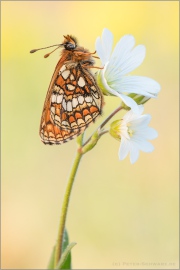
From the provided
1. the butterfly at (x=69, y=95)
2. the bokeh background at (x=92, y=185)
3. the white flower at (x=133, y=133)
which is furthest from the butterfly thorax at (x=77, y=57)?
the bokeh background at (x=92, y=185)

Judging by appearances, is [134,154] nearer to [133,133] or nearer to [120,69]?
[133,133]

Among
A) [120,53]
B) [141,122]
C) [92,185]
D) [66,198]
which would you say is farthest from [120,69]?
A: [92,185]

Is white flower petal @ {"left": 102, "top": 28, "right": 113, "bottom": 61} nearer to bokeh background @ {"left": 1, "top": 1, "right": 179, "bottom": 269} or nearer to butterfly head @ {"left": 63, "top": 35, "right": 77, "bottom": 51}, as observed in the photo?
butterfly head @ {"left": 63, "top": 35, "right": 77, "bottom": 51}

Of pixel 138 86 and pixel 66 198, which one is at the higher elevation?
pixel 138 86

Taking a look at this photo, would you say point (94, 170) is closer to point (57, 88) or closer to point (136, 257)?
point (136, 257)

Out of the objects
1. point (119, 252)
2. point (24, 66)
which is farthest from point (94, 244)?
point (24, 66)

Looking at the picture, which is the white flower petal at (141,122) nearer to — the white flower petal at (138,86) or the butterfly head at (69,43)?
the white flower petal at (138,86)
